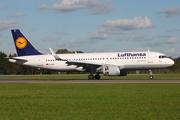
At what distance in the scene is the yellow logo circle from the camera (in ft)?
172

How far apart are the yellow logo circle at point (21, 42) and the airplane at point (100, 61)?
653mm

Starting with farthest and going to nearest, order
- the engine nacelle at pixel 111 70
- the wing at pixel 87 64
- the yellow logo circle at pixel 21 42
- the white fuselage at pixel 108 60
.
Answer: the yellow logo circle at pixel 21 42, the white fuselage at pixel 108 60, the wing at pixel 87 64, the engine nacelle at pixel 111 70

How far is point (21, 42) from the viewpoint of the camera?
173 feet

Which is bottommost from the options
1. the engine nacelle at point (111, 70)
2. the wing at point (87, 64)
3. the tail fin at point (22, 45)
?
the engine nacelle at point (111, 70)

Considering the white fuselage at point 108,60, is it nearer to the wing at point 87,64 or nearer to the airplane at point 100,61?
the airplane at point 100,61

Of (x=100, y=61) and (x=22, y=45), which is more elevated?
(x=22, y=45)

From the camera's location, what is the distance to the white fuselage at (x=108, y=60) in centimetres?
4678

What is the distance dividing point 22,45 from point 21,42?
1.72 feet

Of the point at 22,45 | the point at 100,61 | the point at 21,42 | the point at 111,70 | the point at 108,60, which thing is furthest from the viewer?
the point at 21,42

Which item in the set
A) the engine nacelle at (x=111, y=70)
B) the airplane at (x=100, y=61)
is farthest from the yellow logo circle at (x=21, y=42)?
the engine nacelle at (x=111, y=70)

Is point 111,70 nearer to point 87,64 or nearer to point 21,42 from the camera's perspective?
point 87,64

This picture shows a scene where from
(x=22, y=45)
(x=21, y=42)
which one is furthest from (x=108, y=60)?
(x=21, y=42)

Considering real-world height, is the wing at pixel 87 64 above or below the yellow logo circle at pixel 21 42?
below
